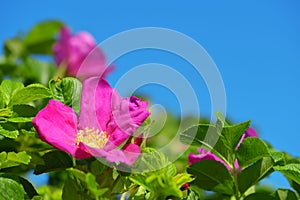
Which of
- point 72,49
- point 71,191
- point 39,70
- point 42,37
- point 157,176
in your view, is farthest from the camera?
point 42,37

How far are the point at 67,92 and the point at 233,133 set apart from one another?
31 cm

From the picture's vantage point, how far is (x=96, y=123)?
1.04 m

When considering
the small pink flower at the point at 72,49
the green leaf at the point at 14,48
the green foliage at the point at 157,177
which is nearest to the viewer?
the green foliage at the point at 157,177

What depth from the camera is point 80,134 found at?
1.03 metres

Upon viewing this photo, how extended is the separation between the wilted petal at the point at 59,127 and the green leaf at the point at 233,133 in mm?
262

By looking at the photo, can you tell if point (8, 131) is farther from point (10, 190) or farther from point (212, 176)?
point (212, 176)

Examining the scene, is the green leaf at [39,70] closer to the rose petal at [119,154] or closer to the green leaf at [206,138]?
the green leaf at [206,138]

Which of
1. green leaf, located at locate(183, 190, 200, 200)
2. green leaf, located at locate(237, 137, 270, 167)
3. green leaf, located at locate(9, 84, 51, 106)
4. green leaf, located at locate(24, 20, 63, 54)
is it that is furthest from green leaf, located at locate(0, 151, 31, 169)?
green leaf, located at locate(24, 20, 63, 54)

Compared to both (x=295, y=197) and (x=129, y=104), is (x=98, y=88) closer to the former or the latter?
(x=129, y=104)

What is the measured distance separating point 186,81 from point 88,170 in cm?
22

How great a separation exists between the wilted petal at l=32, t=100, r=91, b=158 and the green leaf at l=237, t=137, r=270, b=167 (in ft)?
1.00

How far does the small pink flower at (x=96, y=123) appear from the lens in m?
0.92

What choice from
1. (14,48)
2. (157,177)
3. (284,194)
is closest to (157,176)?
(157,177)

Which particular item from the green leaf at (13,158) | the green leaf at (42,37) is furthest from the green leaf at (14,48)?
the green leaf at (13,158)
